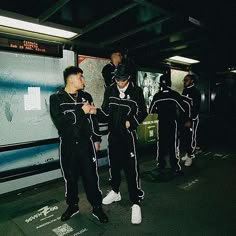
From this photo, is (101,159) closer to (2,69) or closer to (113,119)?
(113,119)

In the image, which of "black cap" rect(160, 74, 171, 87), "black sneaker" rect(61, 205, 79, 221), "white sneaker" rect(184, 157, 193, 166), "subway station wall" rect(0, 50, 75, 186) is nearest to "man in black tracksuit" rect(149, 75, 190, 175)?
"black cap" rect(160, 74, 171, 87)

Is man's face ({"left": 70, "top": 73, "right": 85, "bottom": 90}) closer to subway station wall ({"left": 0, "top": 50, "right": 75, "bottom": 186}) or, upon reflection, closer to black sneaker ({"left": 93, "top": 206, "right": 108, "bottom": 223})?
subway station wall ({"left": 0, "top": 50, "right": 75, "bottom": 186})

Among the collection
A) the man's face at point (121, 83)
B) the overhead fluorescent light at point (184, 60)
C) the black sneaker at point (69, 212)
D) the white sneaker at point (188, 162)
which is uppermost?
the overhead fluorescent light at point (184, 60)

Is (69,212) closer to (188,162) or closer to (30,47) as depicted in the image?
(30,47)

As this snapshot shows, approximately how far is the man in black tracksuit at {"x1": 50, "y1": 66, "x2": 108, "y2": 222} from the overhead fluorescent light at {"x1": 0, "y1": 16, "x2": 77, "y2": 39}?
1.45m

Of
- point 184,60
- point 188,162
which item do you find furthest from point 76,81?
point 184,60

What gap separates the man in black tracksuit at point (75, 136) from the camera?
10.3 ft

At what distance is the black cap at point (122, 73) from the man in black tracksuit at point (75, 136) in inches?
22.6

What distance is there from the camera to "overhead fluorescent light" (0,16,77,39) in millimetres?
3736

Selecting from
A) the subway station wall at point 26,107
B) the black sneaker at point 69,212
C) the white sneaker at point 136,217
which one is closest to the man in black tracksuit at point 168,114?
the white sneaker at point 136,217

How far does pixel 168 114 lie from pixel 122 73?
227cm

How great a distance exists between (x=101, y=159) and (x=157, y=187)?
1.91 meters

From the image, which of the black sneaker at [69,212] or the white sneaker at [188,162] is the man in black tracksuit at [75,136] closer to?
the black sneaker at [69,212]

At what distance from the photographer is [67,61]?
511cm
